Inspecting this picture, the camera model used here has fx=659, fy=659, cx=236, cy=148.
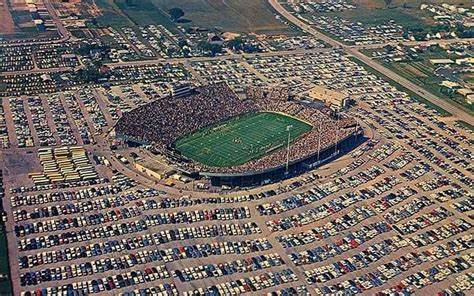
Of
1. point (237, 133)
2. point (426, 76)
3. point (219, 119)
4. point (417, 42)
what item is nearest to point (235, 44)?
point (426, 76)

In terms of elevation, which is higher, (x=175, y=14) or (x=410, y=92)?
(x=175, y=14)

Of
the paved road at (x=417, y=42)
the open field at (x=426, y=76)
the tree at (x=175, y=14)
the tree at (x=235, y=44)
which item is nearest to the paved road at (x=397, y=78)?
the open field at (x=426, y=76)

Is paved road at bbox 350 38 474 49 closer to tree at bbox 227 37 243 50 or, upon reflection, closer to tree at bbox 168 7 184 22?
tree at bbox 227 37 243 50

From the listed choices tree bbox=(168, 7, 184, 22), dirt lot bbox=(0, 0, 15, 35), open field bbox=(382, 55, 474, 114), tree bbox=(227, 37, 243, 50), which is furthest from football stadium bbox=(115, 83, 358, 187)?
dirt lot bbox=(0, 0, 15, 35)

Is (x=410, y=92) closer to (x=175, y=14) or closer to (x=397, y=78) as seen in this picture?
(x=397, y=78)

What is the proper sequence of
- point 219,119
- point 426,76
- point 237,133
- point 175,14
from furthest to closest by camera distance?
point 175,14 → point 426,76 → point 219,119 → point 237,133

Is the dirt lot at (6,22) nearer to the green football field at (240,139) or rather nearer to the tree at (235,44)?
the tree at (235,44)

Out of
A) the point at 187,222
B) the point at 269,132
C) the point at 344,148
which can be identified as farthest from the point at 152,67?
the point at 187,222

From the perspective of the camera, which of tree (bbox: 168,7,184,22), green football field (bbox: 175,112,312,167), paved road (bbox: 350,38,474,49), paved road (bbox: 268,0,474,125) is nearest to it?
green football field (bbox: 175,112,312,167)
